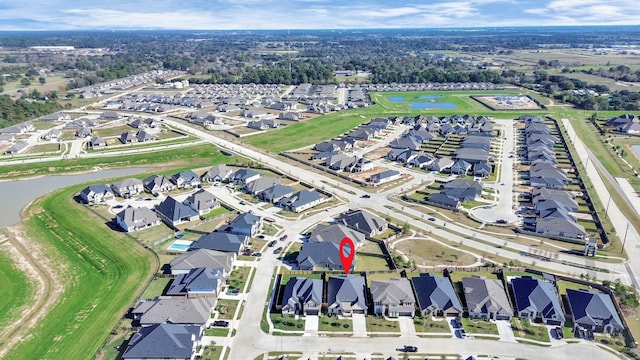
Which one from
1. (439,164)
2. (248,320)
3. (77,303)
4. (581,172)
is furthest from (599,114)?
(77,303)

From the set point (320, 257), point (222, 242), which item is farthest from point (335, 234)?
point (222, 242)

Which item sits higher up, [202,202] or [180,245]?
[202,202]

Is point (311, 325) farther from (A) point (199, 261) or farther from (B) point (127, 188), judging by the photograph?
(B) point (127, 188)

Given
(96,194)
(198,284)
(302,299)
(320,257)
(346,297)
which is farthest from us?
(96,194)

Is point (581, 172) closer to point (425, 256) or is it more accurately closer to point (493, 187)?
point (493, 187)

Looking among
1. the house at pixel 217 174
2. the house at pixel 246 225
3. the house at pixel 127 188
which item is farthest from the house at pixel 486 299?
the house at pixel 127 188

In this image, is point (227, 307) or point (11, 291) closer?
point (227, 307)

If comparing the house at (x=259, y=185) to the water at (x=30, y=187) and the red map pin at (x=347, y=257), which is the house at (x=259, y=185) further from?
the water at (x=30, y=187)
